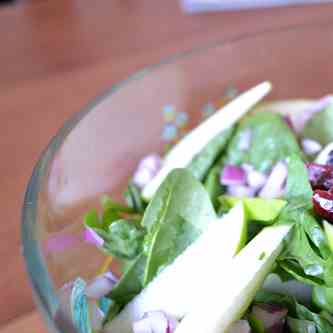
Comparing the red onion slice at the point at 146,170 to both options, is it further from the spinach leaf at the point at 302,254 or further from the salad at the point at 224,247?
the spinach leaf at the point at 302,254

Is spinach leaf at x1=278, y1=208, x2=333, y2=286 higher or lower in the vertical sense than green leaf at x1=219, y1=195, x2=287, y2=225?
lower

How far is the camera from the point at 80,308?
1.71 feet

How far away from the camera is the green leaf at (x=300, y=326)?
1.75 ft

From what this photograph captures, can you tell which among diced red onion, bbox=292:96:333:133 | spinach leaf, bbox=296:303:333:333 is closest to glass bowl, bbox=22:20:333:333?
diced red onion, bbox=292:96:333:133

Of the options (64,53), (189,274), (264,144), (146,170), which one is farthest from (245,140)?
(64,53)

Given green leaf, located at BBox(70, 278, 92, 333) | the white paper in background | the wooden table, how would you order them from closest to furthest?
green leaf, located at BBox(70, 278, 92, 333) → the wooden table → the white paper in background

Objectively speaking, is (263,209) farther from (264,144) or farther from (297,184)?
(264,144)

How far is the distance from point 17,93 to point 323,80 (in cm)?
50

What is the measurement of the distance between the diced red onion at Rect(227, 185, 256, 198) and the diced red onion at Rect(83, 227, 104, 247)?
6.3 inches

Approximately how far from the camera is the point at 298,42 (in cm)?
90

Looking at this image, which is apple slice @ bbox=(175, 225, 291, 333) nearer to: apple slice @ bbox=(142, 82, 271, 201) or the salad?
the salad

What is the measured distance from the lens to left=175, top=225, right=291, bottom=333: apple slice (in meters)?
0.51

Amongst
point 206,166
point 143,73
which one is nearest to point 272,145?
point 206,166

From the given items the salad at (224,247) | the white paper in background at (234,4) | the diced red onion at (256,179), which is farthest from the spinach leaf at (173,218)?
the white paper in background at (234,4)
